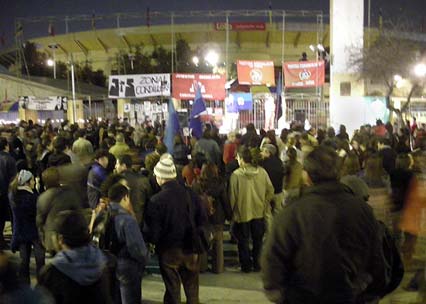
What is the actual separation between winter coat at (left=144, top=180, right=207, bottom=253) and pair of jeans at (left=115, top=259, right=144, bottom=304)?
404 mm

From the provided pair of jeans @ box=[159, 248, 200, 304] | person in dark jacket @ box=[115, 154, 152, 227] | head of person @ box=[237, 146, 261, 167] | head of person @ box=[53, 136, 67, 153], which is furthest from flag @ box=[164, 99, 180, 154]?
pair of jeans @ box=[159, 248, 200, 304]

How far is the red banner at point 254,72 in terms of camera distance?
19.1 meters

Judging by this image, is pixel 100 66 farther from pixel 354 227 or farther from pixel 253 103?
pixel 354 227

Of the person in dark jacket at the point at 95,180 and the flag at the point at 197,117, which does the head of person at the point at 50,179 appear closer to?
the person in dark jacket at the point at 95,180

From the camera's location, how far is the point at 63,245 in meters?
3.34

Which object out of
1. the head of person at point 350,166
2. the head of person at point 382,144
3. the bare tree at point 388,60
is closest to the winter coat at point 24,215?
the head of person at point 350,166

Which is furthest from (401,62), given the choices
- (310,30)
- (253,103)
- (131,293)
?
(310,30)

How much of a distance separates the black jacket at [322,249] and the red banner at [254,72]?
53.2ft

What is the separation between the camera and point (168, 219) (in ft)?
16.8

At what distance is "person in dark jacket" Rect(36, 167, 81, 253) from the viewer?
558cm

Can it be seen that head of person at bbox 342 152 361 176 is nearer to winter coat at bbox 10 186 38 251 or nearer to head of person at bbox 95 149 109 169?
head of person at bbox 95 149 109 169

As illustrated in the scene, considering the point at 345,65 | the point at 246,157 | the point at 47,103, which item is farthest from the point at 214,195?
the point at 47,103

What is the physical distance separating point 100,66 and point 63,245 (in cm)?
5835

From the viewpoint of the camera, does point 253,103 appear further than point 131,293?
Yes
